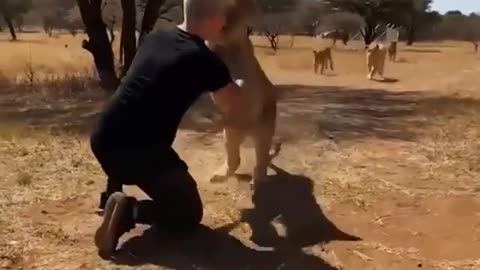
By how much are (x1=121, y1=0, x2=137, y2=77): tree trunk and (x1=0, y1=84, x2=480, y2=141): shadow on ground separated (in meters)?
2.45

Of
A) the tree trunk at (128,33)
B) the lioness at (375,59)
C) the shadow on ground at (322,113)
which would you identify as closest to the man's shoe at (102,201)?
the shadow on ground at (322,113)

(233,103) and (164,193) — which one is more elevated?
(233,103)

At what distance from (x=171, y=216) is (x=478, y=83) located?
15.2 metres

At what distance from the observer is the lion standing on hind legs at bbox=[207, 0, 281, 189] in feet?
18.0

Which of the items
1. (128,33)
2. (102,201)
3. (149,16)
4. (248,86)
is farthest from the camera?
(149,16)

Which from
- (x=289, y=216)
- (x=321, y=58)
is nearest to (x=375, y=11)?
(x=321, y=58)

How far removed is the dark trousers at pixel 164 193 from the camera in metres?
4.60

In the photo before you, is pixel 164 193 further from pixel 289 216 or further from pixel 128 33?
pixel 128 33

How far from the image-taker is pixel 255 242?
4797 millimetres

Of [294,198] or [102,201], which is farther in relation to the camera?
[294,198]

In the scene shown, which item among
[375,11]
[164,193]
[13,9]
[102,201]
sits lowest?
[13,9]

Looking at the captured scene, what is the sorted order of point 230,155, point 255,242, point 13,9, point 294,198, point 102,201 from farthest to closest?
point 13,9, point 230,155, point 294,198, point 102,201, point 255,242

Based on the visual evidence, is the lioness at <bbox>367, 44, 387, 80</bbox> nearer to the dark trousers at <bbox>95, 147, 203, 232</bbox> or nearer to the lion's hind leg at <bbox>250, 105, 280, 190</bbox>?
the lion's hind leg at <bbox>250, 105, 280, 190</bbox>

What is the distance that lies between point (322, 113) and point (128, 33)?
18.6 ft
